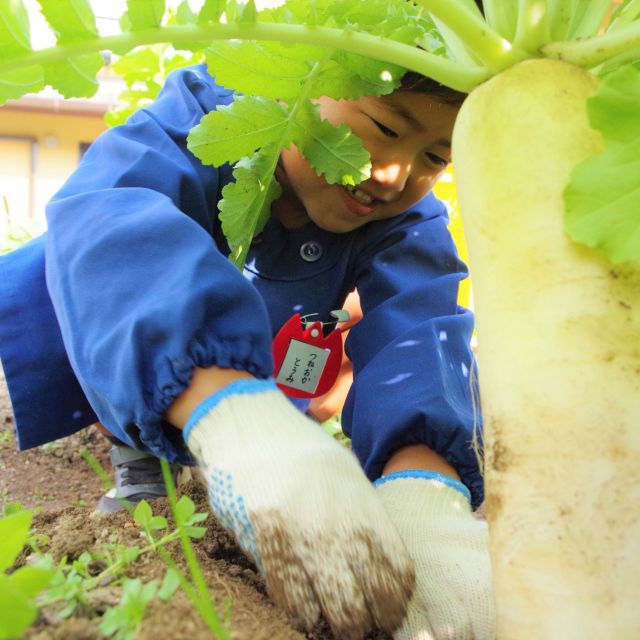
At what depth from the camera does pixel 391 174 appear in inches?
56.8

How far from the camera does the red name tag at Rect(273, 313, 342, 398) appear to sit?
1.65m

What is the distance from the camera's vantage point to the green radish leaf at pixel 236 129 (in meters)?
1.12

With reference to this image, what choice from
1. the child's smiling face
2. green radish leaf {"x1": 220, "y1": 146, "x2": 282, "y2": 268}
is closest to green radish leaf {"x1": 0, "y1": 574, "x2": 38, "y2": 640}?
green radish leaf {"x1": 220, "y1": 146, "x2": 282, "y2": 268}

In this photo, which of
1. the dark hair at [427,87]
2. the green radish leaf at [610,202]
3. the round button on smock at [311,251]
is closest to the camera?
the green radish leaf at [610,202]

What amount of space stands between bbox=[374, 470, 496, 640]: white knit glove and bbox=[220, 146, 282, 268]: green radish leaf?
498mm

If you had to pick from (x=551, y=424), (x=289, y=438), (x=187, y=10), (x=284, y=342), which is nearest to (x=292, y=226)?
(x=284, y=342)

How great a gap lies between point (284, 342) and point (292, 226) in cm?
31

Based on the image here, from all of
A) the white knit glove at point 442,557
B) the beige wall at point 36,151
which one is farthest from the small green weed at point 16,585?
the beige wall at point 36,151

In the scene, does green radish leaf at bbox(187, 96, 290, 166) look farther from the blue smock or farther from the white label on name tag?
the white label on name tag

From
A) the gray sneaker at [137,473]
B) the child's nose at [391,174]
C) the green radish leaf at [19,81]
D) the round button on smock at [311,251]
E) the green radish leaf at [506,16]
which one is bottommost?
the gray sneaker at [137,473]

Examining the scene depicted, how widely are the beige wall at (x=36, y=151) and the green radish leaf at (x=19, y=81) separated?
653 centimetres

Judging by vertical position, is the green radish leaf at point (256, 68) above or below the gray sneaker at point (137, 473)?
above

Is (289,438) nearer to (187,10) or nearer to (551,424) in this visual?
(551,424)

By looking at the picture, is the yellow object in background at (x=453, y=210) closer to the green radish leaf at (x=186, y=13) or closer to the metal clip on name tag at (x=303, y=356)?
the metal clip on name tag at (x=303, y=356)
